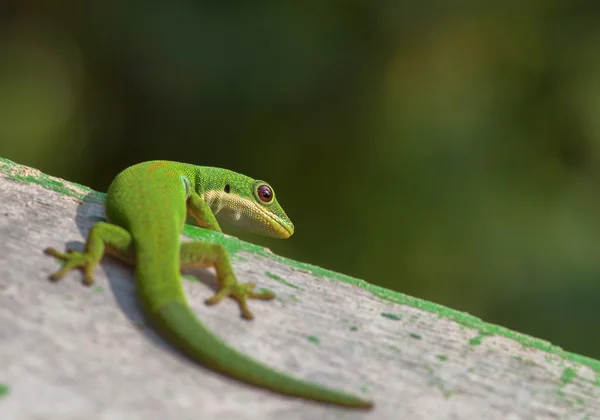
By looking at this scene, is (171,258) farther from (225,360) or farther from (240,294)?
(225,360)

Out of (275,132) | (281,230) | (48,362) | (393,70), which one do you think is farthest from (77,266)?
(393,70)

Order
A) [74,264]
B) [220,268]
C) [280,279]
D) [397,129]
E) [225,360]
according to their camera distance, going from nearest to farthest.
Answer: [225,360] → [74,264] → [220,268] → [280,279] → [397,129]

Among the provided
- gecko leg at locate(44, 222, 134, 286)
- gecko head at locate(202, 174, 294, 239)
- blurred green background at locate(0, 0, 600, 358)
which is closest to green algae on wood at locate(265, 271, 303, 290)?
gecko leg at locate(44, 222, 134, 286)

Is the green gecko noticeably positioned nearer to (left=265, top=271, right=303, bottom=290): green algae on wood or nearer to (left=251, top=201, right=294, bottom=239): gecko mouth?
(left=265, top=271, right=303, bottom=290): green algae on wood

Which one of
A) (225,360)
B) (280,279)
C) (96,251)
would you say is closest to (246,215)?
(280,279)

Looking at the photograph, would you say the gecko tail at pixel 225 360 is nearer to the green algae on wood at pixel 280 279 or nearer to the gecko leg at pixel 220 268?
the gecko leg at pixel 220 268
